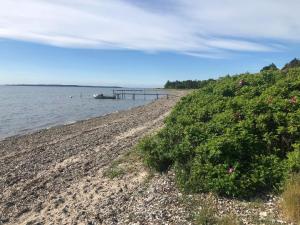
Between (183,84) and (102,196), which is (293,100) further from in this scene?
(183,84)

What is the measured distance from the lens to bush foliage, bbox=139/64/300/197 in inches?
267

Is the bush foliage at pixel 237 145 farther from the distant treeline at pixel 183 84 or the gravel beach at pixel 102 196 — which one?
the distant treeline at pixel 183 84

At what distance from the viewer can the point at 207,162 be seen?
23.8 feet

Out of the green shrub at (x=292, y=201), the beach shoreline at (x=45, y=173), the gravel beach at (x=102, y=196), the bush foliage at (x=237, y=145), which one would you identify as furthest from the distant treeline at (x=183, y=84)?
the green shrub at (x=292, y=201)

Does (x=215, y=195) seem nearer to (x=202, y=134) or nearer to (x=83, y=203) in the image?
(x=202, y=134)

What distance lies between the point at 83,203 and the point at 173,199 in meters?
2.20

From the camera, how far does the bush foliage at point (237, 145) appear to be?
22.3 ft

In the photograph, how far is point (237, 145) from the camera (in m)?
7.24

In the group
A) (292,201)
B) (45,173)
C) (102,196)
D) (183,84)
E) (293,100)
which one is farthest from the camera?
(183,84)

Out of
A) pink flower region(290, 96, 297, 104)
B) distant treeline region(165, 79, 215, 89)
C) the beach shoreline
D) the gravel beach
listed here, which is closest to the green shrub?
the gravel beach

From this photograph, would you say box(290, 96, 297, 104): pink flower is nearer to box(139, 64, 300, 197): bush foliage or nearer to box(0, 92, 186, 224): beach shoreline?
box(139, 64, 300, 197): bush foliage

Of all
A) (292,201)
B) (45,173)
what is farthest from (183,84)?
(292,201)

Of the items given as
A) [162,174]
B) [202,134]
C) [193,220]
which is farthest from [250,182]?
[162,174]

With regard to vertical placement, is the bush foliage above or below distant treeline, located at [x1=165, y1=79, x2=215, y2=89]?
above
